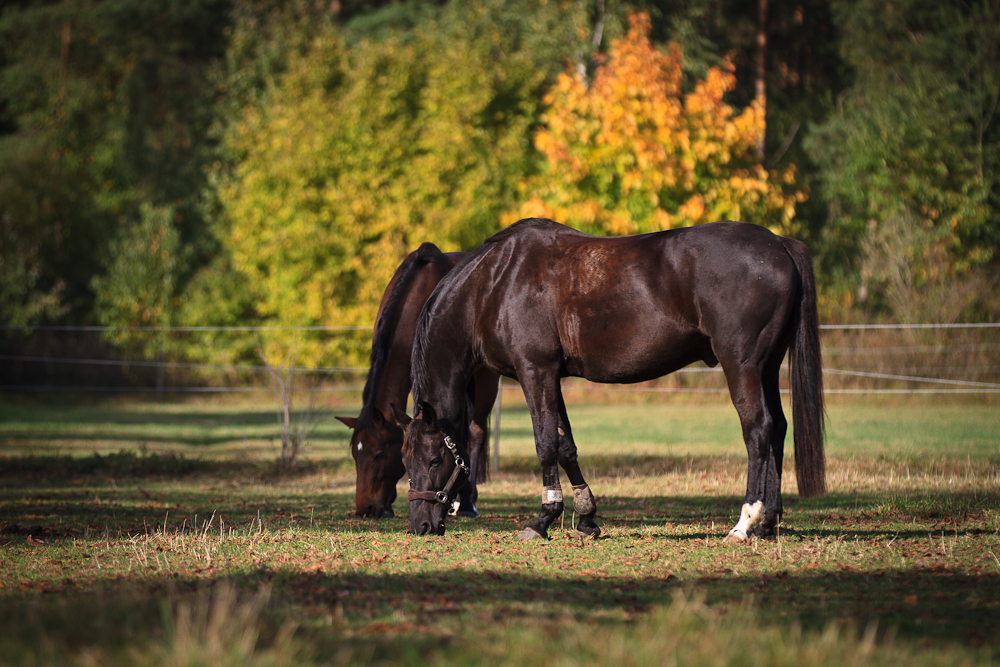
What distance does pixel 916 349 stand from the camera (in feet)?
56.7

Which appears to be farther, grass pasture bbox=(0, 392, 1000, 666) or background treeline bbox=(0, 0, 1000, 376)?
background treeline bbox=(0, 0, 1000, 376)

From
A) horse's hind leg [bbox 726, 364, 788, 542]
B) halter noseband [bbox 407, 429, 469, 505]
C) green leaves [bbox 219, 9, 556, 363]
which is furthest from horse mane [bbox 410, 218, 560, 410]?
green leaves [bbox 219, 9, 556, 363]

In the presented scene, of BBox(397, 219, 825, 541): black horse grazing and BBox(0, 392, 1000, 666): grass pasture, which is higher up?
BBox(397, 219, 825, 541): black horse grazing

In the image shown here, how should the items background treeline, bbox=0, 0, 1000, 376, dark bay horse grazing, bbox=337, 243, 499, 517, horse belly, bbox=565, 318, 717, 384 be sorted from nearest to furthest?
horse belly, bbox=565, 318, 717, 384 → dark bay horse grazing, bbox=337, 243, 499, 517 → background treeline, bbox=0, 0, 1000, 376

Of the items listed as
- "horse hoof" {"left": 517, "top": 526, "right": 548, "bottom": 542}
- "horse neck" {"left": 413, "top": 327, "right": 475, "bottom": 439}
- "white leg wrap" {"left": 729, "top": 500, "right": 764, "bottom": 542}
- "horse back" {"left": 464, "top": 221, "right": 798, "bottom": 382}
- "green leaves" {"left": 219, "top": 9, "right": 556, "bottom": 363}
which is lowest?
"horse hoof" {"left": 517, "top": 526, "right": 548, "bottom": 542}

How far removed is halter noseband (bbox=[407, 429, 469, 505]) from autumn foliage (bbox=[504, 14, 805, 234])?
51.4ft

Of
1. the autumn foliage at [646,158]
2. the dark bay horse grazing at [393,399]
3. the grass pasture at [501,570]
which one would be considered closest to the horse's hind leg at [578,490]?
the grass pasture at [501,570]

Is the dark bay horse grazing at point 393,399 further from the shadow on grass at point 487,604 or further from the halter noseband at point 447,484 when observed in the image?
the shadow on grass at point 487,604

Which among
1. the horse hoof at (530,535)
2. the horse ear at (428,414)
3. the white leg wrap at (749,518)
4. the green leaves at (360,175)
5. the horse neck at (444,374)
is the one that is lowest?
the horse hoof at (530,535)

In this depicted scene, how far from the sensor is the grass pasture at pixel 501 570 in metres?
2.93

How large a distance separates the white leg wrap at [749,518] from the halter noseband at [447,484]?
1.85 m

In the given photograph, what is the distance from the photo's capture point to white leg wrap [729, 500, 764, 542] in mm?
5762

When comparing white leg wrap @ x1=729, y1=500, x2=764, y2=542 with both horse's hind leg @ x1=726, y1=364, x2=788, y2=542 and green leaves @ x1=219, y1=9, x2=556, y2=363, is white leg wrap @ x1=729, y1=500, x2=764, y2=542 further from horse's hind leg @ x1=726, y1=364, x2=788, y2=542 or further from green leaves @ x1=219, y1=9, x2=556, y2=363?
green leaves @ x1=219, y1=9, x2=556, y2=363

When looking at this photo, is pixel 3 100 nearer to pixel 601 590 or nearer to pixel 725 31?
pixel 725 31
